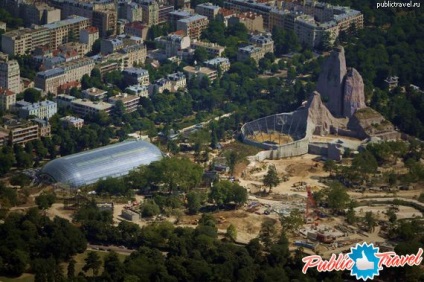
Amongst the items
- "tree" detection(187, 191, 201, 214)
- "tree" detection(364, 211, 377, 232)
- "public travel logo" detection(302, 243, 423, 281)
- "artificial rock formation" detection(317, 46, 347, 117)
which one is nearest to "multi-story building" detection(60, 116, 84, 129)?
"tree" detection(187, 191, 201, 214)

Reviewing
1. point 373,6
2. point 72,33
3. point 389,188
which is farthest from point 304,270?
point 373,6

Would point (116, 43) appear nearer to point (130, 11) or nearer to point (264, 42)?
point (130, 11)

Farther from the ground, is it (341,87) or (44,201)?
A: (341,87)

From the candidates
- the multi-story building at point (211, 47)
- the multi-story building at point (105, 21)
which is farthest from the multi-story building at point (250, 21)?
the multi-story building at point (105, 21)

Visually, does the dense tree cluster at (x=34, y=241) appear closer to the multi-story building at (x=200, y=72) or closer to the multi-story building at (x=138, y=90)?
the multi-story building at (x=138, y=90)

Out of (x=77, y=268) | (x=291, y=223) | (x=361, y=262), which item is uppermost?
(x=361, y=262)

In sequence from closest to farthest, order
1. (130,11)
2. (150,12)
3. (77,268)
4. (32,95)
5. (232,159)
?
(77,268) → (232,159) → (32,95) → (130,11) → (150,12)

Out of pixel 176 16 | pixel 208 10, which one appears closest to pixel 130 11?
pixel 176 16
